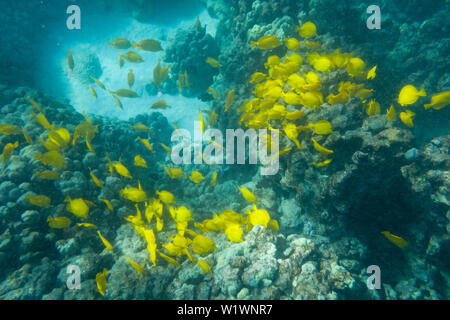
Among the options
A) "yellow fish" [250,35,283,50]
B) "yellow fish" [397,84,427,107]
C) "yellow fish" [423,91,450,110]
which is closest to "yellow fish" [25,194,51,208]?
"yellow fish" [250,35,283,50]

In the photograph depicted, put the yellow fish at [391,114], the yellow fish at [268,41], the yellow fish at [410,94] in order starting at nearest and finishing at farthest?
1. the yellow fish at [410,94]
2. the yellow fish at [391,114]
3. the yellow fish at [268,41]

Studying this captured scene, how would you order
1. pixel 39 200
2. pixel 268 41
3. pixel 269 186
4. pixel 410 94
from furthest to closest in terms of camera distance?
pixel 269 186 < pixel 268 41 < pixel 39 200 < pixel 410 94

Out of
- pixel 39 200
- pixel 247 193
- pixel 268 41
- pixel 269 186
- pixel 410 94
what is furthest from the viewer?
pixel 269 186

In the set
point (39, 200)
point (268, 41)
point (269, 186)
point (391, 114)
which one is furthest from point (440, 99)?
point (39, 200)

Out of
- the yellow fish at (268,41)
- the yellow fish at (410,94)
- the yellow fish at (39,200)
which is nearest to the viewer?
the yellow fish at (410,94)

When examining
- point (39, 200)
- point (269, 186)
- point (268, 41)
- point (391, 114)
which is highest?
point (268, 41)

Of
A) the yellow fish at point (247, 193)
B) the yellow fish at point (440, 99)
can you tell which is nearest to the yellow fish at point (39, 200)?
the yellow fish at point (247, 193)

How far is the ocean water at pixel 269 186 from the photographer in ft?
12.6

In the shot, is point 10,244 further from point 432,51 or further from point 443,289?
point 432,51

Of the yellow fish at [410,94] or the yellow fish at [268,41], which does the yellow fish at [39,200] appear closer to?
the yellow fish at [268,41]

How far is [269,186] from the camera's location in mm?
5625

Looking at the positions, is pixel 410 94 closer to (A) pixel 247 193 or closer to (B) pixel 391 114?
(B) pixel 391 114
